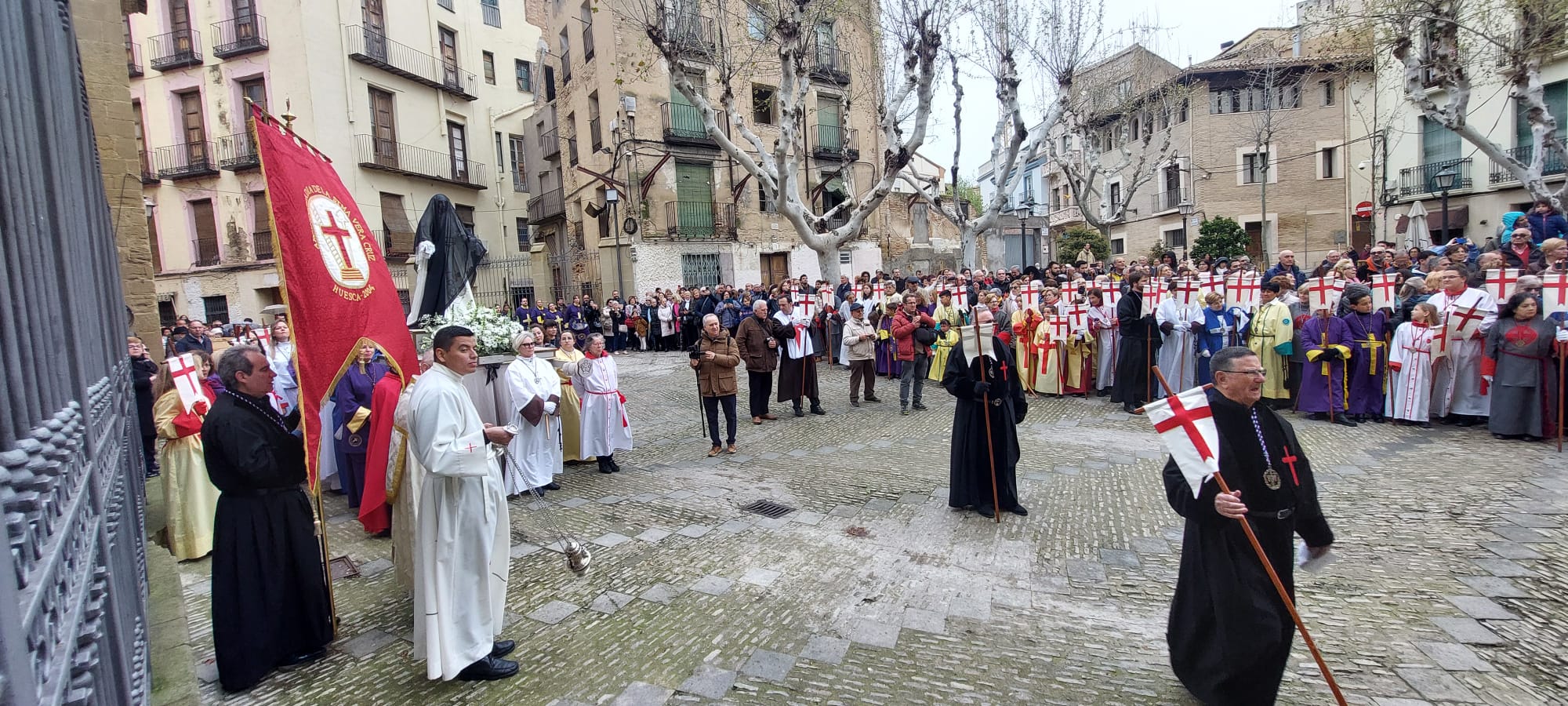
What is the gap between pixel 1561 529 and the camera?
5.21m

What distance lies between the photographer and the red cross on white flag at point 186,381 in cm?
566

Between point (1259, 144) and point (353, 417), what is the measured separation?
3287 centimetres

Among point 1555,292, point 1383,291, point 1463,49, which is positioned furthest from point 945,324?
point 1463,49

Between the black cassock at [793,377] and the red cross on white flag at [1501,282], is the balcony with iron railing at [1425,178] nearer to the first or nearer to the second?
the red cross on white flag at [1501,282]

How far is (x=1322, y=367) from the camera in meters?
9.16

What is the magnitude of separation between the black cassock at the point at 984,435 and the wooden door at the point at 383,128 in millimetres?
24153

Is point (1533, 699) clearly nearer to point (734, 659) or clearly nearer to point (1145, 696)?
point (1145, 696)

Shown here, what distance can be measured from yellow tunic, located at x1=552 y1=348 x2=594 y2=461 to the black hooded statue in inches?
70.6

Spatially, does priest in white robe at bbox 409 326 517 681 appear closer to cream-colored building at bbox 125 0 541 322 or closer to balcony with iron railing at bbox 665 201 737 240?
cream-colored building at bbox 125 0 541 322

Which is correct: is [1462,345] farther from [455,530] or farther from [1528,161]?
[1528,161]

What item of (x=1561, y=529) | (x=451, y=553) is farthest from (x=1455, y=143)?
(x=451, y=553)

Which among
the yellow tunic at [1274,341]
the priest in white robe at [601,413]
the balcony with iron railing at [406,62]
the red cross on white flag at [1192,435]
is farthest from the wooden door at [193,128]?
the red cross on white flag at [1192,435]

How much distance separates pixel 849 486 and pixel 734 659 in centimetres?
332

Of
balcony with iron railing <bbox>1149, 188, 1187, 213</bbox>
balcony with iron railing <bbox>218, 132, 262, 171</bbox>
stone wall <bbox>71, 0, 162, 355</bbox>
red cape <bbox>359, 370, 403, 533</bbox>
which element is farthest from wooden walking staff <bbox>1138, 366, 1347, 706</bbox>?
balcony with iron railing <bbox>1149, 188, 1187, 213</bbox>
